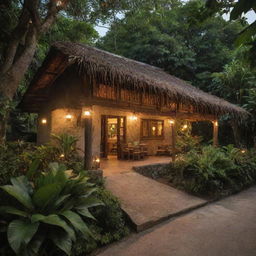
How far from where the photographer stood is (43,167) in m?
5.18

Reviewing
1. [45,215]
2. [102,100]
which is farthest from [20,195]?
[102,100]

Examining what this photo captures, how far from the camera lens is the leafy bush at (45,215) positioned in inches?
110

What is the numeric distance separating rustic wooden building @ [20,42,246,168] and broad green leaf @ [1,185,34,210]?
261cm

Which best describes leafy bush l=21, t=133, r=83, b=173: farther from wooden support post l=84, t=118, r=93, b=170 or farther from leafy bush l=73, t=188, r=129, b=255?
leafy bush l=73, t=188, r=129, b=255

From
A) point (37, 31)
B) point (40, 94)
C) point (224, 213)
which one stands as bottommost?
point (224, 213)

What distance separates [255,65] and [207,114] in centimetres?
1020

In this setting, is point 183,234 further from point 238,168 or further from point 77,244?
point 238,168

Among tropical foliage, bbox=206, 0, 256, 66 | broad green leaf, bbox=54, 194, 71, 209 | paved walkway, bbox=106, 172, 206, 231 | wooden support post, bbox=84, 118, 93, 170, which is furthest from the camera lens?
wooden support post, bbox=84, 118, 93, 170

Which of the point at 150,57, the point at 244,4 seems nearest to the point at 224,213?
the point at 244,4

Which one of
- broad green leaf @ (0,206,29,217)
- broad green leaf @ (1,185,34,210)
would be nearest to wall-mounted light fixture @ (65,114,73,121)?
broad green leaf @ (1,185,34,210)

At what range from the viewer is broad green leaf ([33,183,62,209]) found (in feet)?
10.4

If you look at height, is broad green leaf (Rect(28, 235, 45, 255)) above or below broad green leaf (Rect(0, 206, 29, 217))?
below

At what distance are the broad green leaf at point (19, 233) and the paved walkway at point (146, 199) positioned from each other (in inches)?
79.6

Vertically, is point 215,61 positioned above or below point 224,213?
above
